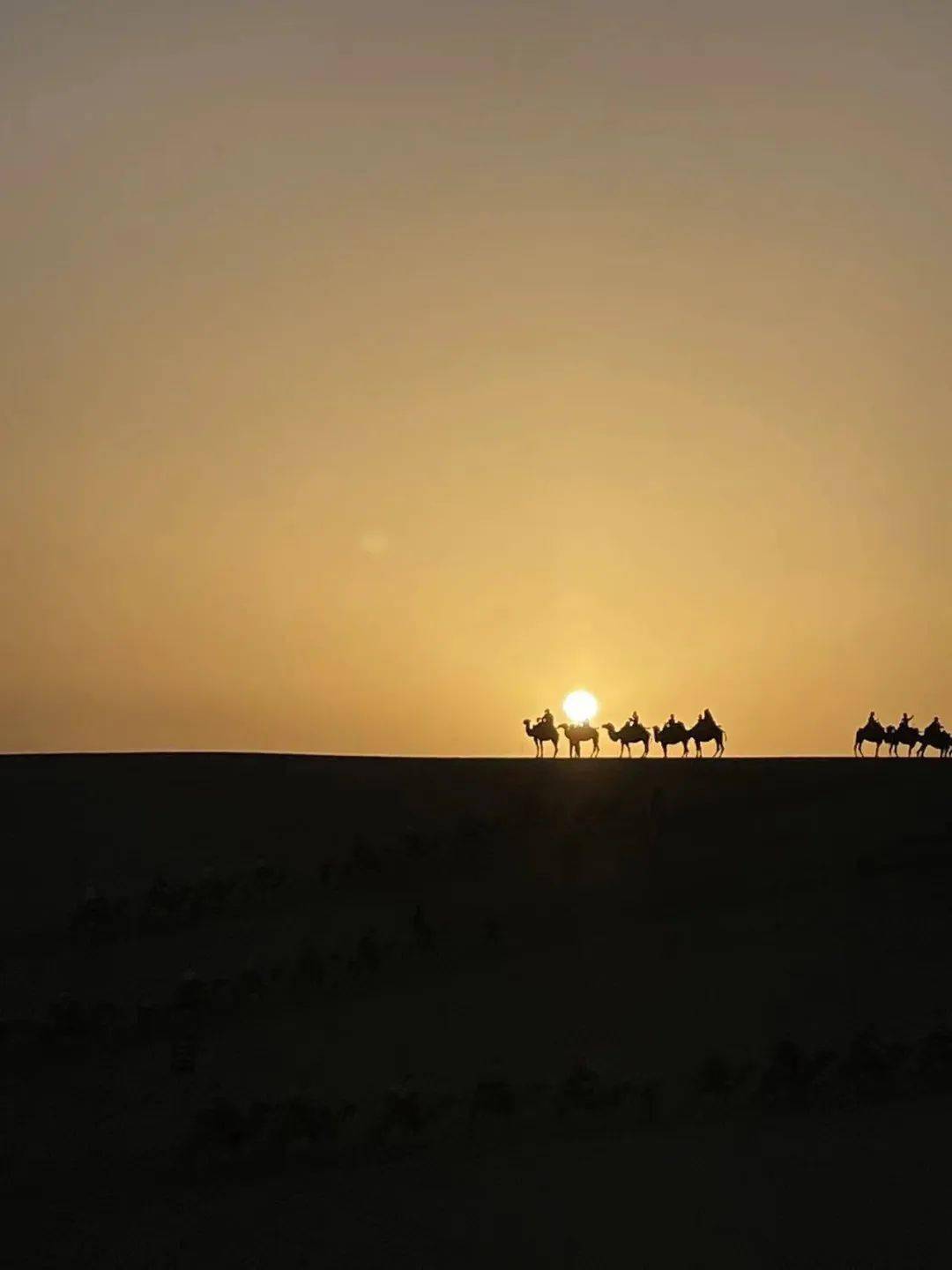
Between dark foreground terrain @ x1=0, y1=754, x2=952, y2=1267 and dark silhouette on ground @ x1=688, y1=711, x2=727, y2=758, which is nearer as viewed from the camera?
dark foreground terrain @ x1=0, y1=754, x2=952, y2=1267

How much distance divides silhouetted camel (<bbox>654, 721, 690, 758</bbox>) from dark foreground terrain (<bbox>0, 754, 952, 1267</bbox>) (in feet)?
22.2

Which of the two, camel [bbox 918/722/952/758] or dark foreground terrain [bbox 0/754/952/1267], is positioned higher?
camel [bbox 918/722/952/758]

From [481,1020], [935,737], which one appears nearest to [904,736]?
[935,737]

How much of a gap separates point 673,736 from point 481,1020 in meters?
21.0

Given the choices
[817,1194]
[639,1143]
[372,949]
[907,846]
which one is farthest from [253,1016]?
[907,846]

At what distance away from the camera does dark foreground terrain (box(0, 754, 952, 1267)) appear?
65.8 ft

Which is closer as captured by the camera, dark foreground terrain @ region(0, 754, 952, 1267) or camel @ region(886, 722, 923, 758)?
dark foreground terrain @ region(0, 754, 952, 1267)

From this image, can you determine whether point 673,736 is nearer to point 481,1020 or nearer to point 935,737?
point 935,737

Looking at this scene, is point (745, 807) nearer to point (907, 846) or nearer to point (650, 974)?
point (907, 846)

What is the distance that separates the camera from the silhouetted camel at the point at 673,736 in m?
46.2

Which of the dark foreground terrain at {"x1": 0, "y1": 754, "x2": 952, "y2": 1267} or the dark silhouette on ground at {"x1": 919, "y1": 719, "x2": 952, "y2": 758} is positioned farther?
the dark silhouette on ground at {"x1": 919, "y1": 719, "x2": 952, "y2": 758}

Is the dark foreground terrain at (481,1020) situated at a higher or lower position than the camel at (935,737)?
lower

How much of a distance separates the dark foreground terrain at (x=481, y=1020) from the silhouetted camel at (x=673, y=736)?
6760 millimetres

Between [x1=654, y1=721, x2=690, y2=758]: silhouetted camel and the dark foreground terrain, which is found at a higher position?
[x1=654, y1=721, x2=690, y2=758]: silhouetted camel
